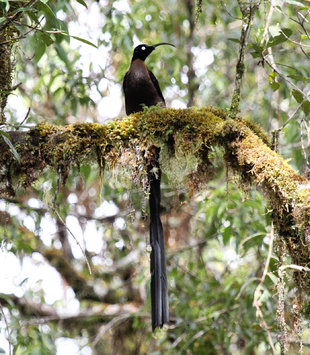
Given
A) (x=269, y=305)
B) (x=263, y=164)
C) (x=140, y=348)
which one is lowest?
(x=140, y=348)

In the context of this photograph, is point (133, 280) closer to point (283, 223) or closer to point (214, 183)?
point (214, 183)

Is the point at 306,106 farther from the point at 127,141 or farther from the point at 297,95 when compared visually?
the point at 127,141

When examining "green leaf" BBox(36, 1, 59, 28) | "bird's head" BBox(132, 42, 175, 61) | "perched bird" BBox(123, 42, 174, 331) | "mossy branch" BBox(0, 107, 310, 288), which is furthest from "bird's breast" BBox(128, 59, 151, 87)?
"green leaf" BBox(36, 1, 59, 28)

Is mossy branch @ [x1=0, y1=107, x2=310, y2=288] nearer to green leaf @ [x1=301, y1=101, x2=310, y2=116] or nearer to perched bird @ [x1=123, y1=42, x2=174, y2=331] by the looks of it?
perched bird @ [x1=123, y1=42, x2=174, y2=331]

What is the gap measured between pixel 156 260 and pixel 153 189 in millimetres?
449

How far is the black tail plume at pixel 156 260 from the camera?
234 cm

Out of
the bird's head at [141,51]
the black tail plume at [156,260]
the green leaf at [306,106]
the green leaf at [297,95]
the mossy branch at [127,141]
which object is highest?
the bird's head at [141,51]

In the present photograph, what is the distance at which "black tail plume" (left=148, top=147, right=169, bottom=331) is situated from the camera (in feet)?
7.68

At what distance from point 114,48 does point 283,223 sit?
9.86 ft

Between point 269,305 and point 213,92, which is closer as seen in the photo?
point 269,305

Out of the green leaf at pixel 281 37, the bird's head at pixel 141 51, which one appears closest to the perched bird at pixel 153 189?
the bird's head at pixel 141 51

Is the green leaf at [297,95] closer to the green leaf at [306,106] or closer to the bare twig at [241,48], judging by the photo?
the green leaf at [306,106]

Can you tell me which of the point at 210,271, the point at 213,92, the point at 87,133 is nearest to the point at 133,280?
the point at 210,271

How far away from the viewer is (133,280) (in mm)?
4996
